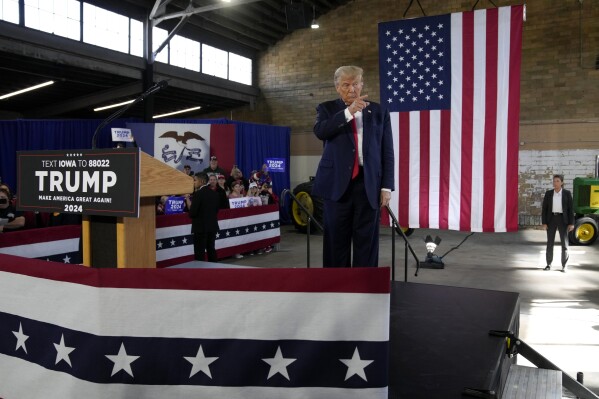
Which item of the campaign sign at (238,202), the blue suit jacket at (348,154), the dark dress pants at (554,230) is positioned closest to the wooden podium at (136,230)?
the blue suit jacket at (348,154)

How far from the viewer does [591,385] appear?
313cm

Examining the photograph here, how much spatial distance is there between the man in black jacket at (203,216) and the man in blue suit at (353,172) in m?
3.76

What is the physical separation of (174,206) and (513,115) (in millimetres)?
6004

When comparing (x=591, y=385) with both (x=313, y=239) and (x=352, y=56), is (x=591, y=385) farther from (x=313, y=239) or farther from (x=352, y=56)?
(x=352, y=56)

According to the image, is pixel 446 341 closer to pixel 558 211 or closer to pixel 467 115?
pixel 467 115

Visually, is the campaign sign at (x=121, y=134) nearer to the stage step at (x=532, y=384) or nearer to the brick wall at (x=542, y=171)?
the brick wall at (x=542, y=171)

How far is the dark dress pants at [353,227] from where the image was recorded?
8.11ft

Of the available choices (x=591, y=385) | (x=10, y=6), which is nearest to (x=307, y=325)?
(x=591, y=385)

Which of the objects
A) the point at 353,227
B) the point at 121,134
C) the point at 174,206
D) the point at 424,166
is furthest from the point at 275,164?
the point at 353,227

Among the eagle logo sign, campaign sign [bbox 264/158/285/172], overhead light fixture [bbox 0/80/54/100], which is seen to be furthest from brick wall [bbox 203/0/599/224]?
overhead light fixture [bbox 0/80/54/100]

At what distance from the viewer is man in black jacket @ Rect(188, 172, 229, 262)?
610 centimetres

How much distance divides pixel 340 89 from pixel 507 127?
6.63ft

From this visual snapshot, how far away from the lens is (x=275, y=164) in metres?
14.0

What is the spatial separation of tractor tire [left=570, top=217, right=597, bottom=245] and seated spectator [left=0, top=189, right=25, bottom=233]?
896cm
